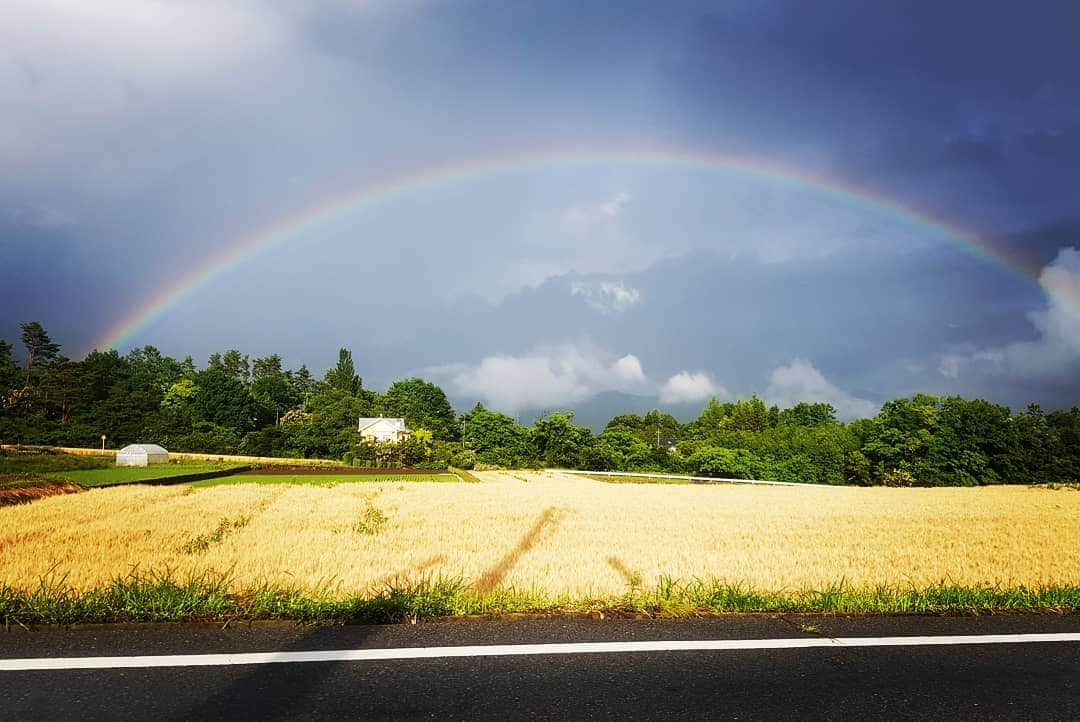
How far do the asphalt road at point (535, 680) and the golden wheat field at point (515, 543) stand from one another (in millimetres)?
1940

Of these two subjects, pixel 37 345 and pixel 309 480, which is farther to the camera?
pixel 37 345

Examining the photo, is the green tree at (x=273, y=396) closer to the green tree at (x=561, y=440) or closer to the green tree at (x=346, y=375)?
the green tree at (x=346, y=375)

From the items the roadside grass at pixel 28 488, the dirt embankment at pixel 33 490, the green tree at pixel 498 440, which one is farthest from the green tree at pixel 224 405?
the dirt embankment at pixel 33 490

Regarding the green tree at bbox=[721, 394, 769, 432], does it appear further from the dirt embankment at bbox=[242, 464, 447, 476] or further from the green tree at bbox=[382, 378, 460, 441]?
the dirt embankment at bbox=[242, 464, 447, 476]

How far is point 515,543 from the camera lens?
12.2 m

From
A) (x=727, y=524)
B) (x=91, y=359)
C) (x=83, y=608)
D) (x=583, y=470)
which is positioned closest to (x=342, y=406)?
(x=583, y=470)

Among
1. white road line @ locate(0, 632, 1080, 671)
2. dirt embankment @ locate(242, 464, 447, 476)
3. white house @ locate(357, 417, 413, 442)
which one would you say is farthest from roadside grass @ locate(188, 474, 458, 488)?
white house @ locate(357, 417, 413, 442)

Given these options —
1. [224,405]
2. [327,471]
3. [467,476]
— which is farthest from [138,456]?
[224,405]

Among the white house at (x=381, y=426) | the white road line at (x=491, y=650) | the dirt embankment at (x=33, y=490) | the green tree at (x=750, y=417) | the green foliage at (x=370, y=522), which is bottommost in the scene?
the dirt embankment at (x=33, y=490)

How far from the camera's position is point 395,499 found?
24.5 meters

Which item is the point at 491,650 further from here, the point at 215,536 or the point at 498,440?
the point at 498,440

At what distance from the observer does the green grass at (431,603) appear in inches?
221

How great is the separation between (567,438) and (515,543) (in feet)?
209

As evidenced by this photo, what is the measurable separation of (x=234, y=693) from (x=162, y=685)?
0.54 m
